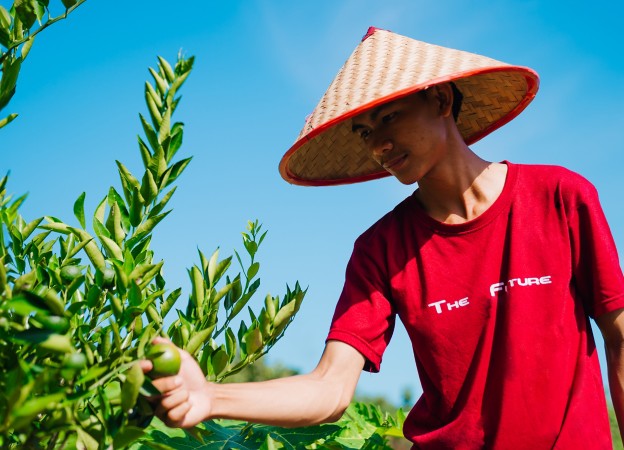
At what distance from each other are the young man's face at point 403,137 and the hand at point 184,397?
3.21ft

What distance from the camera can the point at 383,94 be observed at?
69.3 inches

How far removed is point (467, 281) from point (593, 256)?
356mm

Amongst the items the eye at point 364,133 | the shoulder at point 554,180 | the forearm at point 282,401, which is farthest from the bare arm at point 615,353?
the eye at point 364,133

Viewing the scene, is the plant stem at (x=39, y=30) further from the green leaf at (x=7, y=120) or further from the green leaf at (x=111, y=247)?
the green leaf at (x=111, y=247)

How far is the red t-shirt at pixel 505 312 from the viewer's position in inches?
75.2

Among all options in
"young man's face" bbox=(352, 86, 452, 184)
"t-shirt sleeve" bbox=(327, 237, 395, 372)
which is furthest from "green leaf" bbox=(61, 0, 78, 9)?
"t-shirt sleeve" bbox=(327, 237, 395, 372)

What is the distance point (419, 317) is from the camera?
2.10m

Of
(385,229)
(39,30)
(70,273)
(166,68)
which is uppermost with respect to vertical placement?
(39,30)

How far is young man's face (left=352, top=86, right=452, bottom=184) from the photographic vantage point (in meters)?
2.01

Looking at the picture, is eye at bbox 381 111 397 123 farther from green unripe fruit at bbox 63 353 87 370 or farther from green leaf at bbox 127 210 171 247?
green unripe fruit at bbox 63 353 87 370

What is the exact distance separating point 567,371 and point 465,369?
11.0 inches

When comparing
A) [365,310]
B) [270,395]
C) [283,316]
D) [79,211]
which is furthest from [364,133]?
[79,211]

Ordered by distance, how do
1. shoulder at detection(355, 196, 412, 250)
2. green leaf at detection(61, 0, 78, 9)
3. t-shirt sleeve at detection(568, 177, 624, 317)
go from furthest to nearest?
1. shoulder at detection(355, 196, 412, 250)
2. t-shirt sleeve at detection(568, 177, 624, 317)
3. green leaf at detection(61, 0, 78, 9)

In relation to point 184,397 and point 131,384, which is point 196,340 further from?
point 131,384
